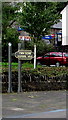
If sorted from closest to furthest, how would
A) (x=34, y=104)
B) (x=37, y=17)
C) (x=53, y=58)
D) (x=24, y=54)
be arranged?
(x=34, y=104)
(x=24, y=54)
(x=37, y=17)
(x=53, y=58)

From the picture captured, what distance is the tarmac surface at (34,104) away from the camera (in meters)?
7.48

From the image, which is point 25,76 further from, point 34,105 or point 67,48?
point 67,48

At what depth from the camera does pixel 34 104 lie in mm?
8938

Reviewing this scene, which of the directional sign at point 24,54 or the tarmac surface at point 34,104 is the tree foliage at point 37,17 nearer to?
the directional sign at point 24,54

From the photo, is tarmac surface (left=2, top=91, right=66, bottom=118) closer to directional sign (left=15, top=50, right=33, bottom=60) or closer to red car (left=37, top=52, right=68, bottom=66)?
directional sign (left=15, top=50, right=33, bottom=60)

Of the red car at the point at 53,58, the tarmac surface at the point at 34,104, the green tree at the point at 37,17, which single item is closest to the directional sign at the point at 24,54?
the tarmac surface at the point at 34,104

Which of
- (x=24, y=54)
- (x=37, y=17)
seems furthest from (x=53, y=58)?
(x=24, y=54)

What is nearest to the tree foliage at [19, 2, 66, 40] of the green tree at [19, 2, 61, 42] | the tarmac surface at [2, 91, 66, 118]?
the green tree at [19, 2, 61, 42]

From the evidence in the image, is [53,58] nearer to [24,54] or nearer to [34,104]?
[24,54]

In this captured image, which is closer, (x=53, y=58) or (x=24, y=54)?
(x=24, y=54)

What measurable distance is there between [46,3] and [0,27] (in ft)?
10.2

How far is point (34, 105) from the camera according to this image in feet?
28.8

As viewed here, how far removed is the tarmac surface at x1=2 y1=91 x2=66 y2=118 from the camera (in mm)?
7477

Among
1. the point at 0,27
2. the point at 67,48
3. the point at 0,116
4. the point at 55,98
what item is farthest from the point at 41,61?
the point at 0,116
